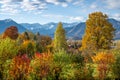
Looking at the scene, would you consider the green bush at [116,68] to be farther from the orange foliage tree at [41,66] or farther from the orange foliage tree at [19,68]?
the orange foliage tree at [19,68]

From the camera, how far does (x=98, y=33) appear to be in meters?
65.5

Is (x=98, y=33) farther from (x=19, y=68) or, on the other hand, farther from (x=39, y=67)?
(x=19, y=68)

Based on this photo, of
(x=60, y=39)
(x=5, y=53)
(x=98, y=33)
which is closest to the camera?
(x=5, y=53)

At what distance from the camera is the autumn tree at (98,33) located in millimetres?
64250

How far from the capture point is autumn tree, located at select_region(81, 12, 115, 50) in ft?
211

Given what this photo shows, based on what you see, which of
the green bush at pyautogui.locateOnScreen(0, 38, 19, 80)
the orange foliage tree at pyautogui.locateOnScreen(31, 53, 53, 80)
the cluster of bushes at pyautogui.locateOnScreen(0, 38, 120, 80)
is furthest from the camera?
the orange foliage tree at pyautogui.locateOnScreen(31, 53, 53, 80)

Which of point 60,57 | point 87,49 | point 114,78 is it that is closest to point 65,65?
point 60,57

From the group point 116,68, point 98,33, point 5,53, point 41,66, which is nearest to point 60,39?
point 98,33

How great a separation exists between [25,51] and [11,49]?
53663mm

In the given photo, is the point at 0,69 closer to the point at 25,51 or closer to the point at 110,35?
the point at 110,35

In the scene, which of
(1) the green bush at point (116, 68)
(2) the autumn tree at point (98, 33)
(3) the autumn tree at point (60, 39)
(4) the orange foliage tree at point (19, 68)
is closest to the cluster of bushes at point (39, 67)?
(4) the orange foliage tree at point (19, 68)

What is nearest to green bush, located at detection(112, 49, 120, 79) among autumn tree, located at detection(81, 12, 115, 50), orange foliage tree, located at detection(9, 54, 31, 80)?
orange foliage tree, located at detection(9, 54, 31, 80)

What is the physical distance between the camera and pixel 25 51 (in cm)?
9069

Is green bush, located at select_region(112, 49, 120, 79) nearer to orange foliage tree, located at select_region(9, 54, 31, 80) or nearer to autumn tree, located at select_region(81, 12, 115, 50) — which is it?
orange foliage tree, located at select_region(9, 54, 31, 80)
